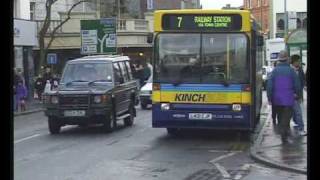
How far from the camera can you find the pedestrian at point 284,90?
45.5ft

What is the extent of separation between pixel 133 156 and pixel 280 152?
2.75m

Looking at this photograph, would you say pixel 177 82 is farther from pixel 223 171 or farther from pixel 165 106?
pixel 223 171

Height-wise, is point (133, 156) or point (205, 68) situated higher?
point (205, 68)

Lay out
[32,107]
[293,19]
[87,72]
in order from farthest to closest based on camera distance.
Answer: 1. [293,19]
2. [32,107]
3. [87,72]

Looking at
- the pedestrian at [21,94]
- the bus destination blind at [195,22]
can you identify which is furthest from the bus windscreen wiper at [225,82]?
the pedestrian at [21,94]

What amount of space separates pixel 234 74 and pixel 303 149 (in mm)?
Result: 2449

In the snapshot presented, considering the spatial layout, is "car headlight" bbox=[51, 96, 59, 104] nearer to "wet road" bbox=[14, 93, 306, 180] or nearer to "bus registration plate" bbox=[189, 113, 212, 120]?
"wet road" bbox=[14, 93, 306, 180]

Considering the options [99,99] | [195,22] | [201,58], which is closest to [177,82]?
[201,58]

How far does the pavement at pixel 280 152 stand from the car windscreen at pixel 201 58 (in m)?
1.51

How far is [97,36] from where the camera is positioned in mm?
35375

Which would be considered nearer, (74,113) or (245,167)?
(245,167)

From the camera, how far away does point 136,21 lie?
176ft

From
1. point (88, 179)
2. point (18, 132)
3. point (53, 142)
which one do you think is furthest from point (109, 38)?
point (88, 179)

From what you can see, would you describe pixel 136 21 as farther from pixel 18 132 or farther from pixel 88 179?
pixel 88 179
